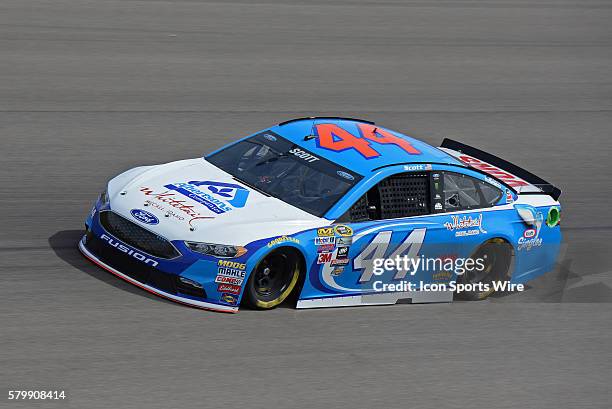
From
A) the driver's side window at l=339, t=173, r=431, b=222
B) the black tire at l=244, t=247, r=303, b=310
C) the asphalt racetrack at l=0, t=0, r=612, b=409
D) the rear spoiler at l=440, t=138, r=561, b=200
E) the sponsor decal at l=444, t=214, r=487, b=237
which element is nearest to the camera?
the asphalt racetrack at l=0, t=0, r=612, b=409

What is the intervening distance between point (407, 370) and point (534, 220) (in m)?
2.77

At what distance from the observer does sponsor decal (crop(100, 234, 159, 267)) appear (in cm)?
761

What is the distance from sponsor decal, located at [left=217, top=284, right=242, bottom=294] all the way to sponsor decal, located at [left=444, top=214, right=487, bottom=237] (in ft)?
6.85

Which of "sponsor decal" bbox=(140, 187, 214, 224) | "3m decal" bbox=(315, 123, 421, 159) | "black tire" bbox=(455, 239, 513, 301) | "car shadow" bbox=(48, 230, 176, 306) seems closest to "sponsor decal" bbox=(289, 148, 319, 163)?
"3m decal" bbox=(315, 123, 421, 159)

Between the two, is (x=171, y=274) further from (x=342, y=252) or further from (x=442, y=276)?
(x=442, y=276)

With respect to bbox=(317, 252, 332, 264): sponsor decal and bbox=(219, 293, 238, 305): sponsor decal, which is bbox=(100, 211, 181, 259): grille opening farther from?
bbox=(317, 252, 332, 264): sponsor decal

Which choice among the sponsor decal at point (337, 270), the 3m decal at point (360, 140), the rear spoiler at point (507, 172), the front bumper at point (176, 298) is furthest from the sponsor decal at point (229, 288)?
the rear spoiler at point (507, 172)

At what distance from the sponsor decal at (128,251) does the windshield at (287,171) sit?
1.25 meters

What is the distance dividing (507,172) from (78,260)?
4.30 meters

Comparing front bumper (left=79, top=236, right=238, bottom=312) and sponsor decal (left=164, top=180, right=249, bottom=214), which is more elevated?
sponsor decal (left=164, top=180, right=249, bottom=214)

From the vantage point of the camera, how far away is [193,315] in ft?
24.5

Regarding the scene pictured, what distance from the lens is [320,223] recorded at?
7859 mm

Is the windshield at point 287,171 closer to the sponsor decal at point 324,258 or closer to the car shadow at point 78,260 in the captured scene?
the sponsor decal at point 324,258

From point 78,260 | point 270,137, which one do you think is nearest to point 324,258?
point 270,137
